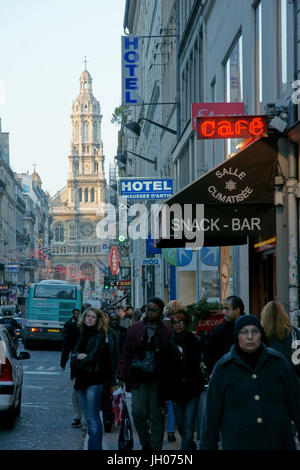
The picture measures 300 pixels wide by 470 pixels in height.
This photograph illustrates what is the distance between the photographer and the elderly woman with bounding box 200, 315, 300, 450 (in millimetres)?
5551

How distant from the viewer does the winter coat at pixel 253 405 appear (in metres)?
5.55

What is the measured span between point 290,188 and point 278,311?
3.77m

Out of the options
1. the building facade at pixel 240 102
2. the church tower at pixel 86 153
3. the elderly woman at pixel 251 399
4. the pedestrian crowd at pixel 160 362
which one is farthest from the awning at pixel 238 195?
the church tower at pixel 86 153

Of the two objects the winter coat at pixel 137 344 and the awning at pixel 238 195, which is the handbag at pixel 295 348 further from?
the awning at pixel 238 195

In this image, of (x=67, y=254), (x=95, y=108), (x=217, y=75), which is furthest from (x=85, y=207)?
(x=217, y=75)

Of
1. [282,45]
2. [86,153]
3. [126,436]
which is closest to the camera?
[126,436]

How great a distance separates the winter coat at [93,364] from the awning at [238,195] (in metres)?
2.80

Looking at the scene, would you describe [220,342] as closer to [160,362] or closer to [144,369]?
[160,362]

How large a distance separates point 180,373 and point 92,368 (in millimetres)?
1077

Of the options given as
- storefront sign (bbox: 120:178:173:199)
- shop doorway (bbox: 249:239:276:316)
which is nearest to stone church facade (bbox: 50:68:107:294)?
storefront sign (bbox: 120:178:173:199)

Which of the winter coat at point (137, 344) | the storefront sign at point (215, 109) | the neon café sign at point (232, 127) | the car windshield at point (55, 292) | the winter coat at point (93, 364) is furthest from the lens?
the car windshield at point (55, 292)

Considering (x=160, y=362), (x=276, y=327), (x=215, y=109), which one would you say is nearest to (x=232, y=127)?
(x=215, y=109)

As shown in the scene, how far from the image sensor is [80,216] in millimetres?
180000
